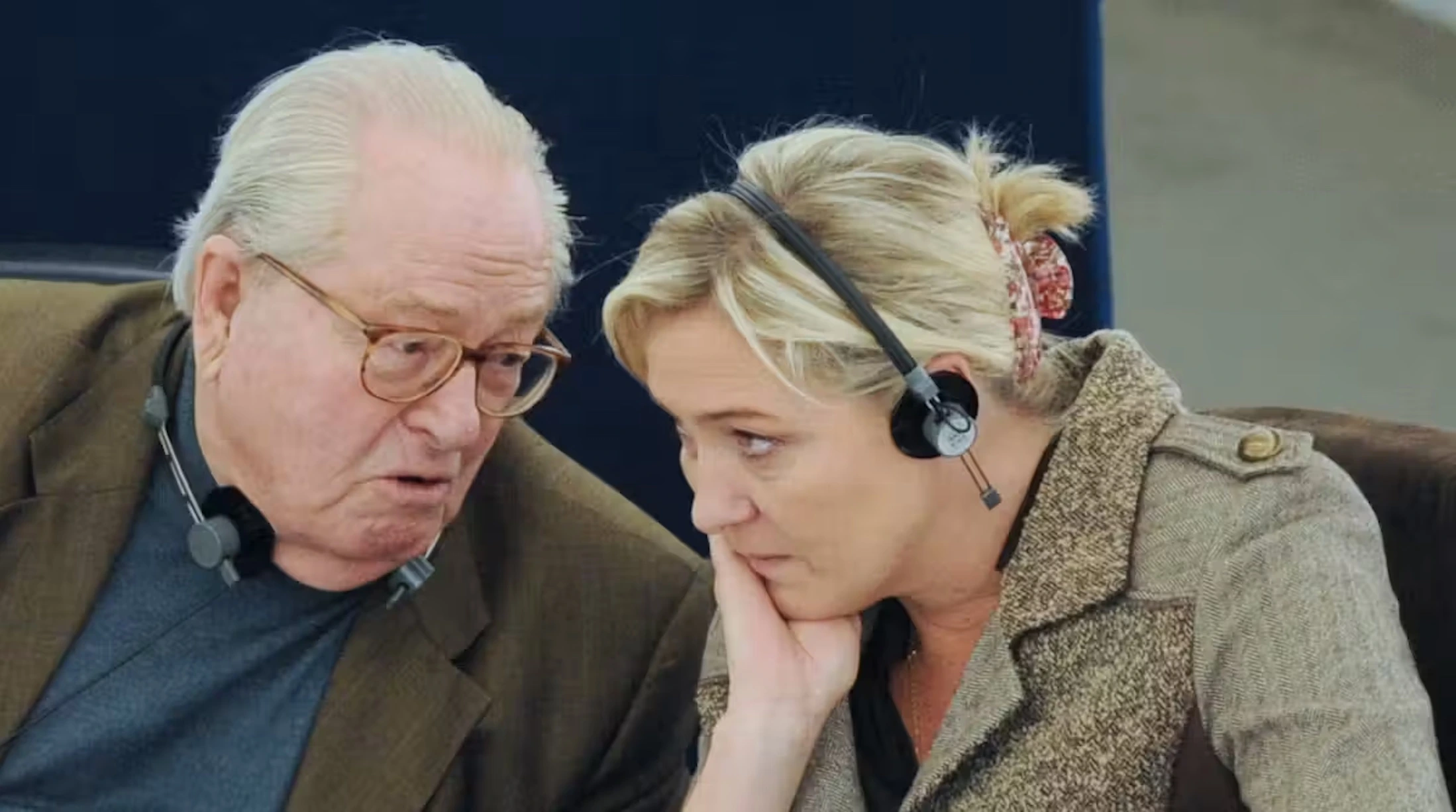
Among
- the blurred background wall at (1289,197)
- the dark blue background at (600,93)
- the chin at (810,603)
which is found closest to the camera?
the chin at (810,603)

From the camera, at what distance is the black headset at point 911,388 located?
1.29 meters

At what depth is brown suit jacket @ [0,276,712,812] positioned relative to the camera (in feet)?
5.29

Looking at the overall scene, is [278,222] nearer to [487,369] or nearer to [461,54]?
[487,369]

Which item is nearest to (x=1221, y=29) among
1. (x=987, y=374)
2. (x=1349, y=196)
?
(x=1349, y=196)

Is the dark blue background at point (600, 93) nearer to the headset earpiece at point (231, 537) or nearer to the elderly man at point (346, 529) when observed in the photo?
the elderly man at point (346, 529)

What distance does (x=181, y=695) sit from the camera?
161cm

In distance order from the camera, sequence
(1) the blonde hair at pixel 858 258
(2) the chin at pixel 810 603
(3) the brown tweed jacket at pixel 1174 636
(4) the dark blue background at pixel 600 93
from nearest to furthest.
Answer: (3) the brown tweed jacket at pixel 1174 636 → (1) the blonde hair at pixel 858 258 → (2) the chin at pixel 810 603 → (4) the dark blue background at pixel 600 93

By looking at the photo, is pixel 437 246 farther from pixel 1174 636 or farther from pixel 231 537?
pixel 1174 636

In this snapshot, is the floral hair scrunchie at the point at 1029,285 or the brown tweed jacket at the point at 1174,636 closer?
the brown tweed jacket at the point at 1174,636

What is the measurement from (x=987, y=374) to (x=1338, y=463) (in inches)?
11.4

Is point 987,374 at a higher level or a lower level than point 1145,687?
higher

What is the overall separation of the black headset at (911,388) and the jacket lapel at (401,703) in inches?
20.8

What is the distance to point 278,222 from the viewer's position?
1539 millimetres

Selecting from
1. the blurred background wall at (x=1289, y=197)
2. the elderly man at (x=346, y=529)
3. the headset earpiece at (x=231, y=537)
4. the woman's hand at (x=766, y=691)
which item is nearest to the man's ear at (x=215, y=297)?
the elderly man at (x=346, y=529)
